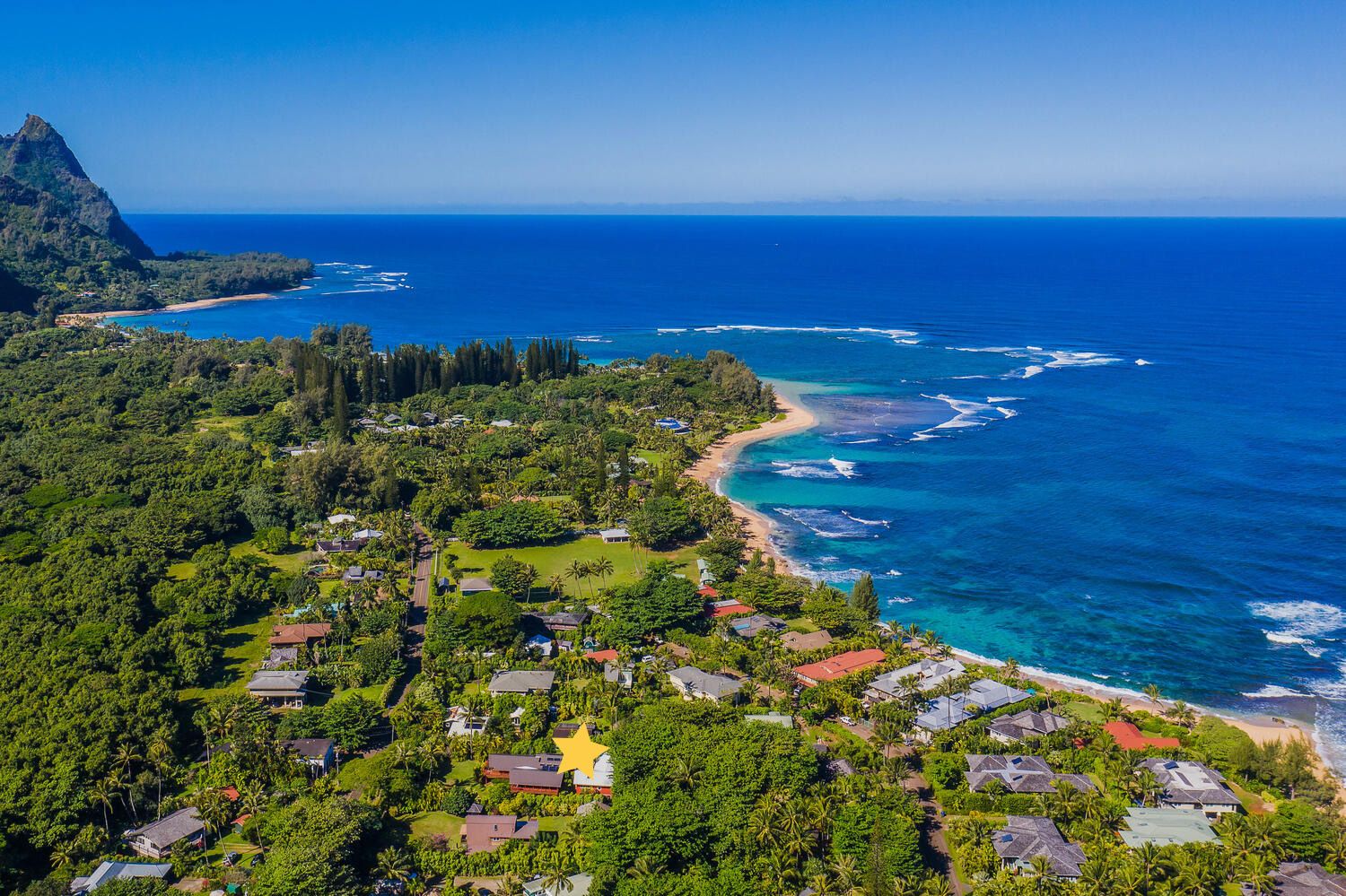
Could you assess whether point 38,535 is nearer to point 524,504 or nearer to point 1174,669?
point 524,504

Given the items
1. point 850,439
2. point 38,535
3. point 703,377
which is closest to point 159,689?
point 38,535

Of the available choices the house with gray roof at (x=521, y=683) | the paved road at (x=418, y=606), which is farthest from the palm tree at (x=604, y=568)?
the house with gray roof at (x=521, y=683)

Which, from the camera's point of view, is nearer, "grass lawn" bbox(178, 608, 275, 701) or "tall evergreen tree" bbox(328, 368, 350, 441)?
"grass lawn" bbox(178, 608, 275, 701)

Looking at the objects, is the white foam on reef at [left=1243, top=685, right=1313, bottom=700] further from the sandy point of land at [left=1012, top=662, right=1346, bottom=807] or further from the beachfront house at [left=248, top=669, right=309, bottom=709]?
the beachfront house at [left=248, top=669, right=309, bottom=709]

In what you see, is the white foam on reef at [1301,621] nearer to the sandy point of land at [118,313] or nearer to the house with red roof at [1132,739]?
the house with red roof at [1132,739]

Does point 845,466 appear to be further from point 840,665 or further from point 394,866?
point 394,866

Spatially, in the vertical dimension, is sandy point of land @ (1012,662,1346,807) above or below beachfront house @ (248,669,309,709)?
below

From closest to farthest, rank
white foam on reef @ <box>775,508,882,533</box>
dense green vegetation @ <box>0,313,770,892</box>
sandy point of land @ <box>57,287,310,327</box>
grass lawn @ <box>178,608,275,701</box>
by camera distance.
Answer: dense green vegetation @ <box>0,313,770,892</box> → grass lawn @ <box>178,608,275,701</box> → white foam on reef @ <box>775,508,882,533</box> → sandy point of land @ <box>57,287,310,327</box>

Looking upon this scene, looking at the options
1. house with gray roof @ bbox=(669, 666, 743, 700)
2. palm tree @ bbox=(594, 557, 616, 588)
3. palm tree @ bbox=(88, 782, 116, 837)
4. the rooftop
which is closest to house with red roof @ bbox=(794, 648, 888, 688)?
the rooftop
